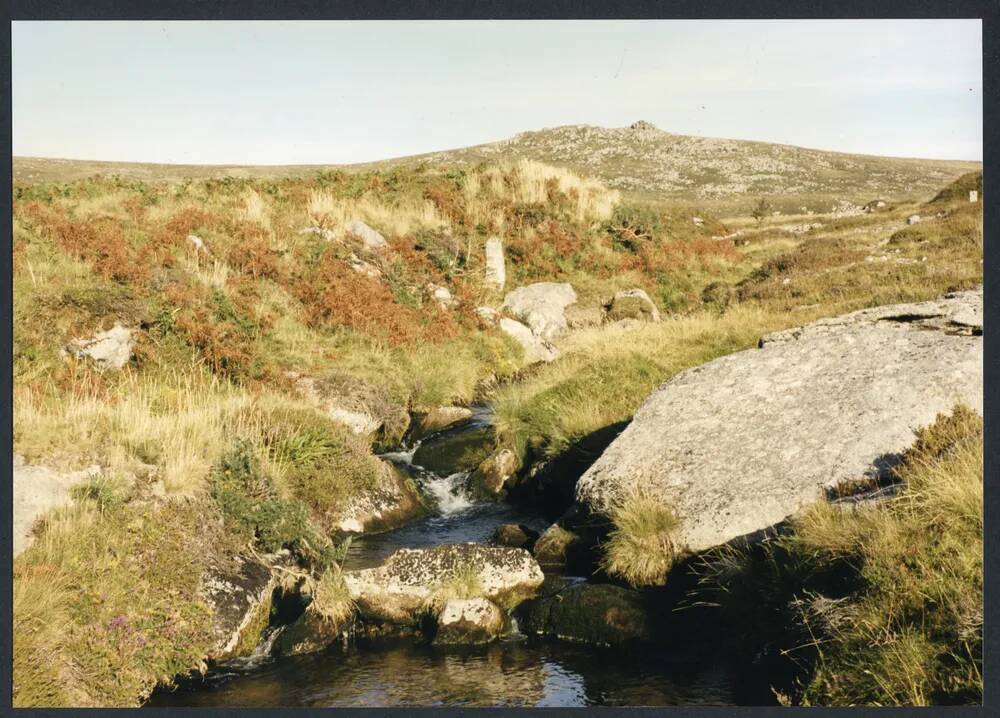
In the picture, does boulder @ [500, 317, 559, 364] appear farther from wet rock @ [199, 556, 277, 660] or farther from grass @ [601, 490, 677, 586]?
wet rock @ [199, 556, 277, 660]

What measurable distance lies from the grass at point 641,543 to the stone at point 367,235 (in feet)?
47.0

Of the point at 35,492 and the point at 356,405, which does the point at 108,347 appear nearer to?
the point at 356,405

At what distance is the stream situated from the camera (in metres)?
7.52

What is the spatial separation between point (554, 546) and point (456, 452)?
4116mm

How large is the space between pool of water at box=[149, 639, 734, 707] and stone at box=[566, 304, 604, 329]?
14.5 meters

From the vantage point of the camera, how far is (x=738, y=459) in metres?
9.52

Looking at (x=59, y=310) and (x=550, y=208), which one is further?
(x=550, y=208)

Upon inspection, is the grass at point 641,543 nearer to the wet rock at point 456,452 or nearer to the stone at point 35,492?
the wet rock at point 456,452

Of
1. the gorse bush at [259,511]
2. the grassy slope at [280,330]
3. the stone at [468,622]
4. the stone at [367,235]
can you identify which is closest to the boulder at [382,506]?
the grassy slope at [280,330]

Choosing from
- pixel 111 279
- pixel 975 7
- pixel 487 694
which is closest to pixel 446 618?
pixel 487 694

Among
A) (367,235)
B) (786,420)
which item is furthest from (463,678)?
(367,235)

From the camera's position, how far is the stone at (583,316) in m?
22.5

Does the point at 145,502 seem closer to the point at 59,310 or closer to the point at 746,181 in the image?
the point at 59,310

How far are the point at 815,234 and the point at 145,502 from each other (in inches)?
1330
